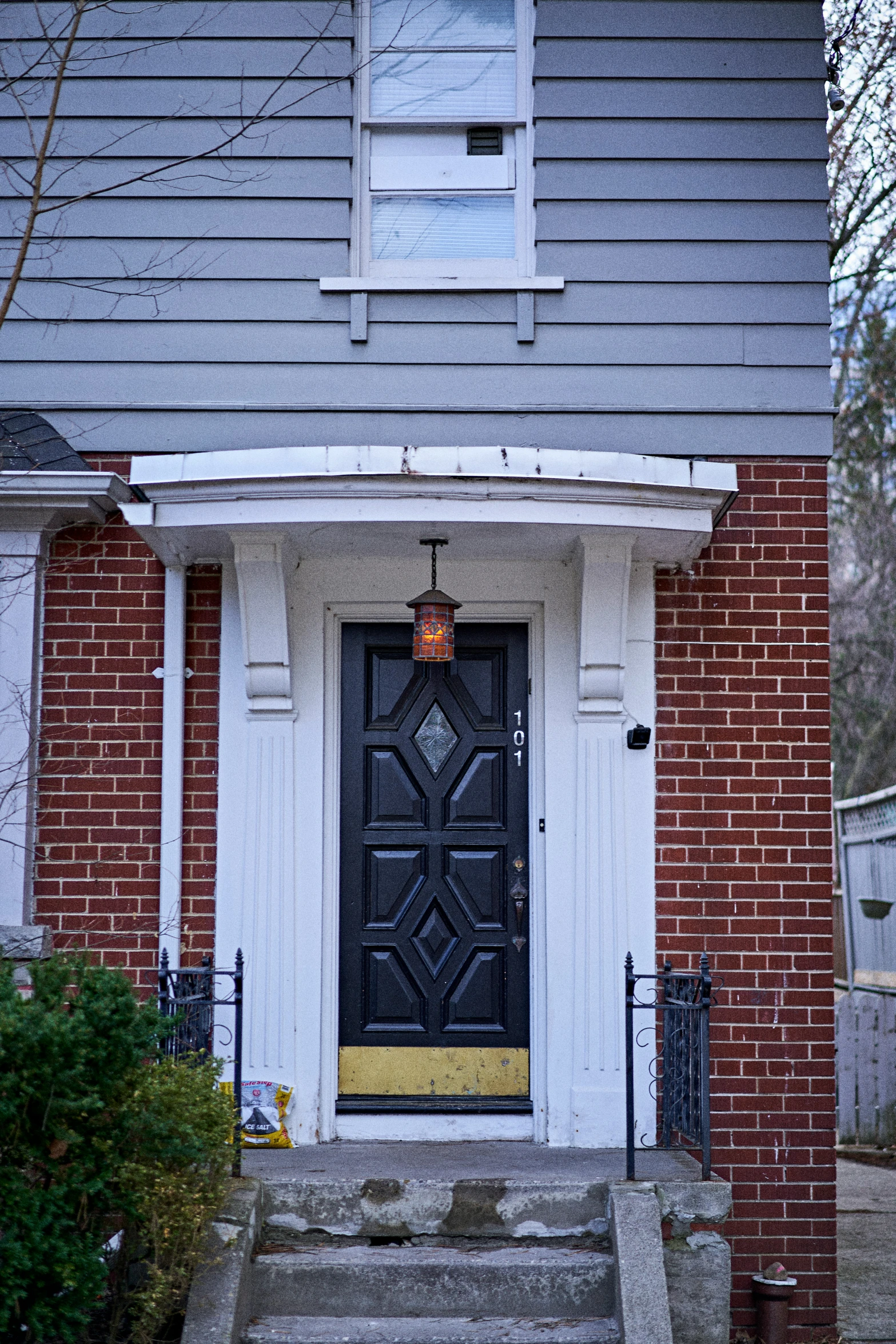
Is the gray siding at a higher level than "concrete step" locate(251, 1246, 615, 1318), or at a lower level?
higher

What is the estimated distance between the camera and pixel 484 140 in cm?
657

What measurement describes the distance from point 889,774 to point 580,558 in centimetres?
1449

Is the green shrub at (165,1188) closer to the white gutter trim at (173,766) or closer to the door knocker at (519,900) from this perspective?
the white gutter trim at (173,766)

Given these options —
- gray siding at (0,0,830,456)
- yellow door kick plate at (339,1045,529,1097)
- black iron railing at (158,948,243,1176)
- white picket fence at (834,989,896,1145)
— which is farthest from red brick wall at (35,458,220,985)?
white picket fence at (834,989,896,1145)

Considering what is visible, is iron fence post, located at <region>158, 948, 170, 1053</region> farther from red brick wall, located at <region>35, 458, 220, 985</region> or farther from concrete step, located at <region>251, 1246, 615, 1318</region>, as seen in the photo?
concrete step, located at <region>251, 1246, 615, 1318</region>

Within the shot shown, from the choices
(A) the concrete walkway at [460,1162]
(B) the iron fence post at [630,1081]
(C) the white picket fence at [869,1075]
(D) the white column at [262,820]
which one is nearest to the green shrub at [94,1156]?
(A) the concrete walkway at [460,1162]

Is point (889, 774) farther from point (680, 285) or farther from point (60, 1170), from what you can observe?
point (60, 1170)

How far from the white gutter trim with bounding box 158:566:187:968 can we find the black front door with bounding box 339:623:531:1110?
0.76 m

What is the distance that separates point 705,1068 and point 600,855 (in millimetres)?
1164

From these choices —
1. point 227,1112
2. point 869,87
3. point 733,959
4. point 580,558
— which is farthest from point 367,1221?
point 869,87

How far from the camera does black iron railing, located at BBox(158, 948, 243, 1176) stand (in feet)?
17.0

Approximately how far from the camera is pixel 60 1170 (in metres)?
4.32

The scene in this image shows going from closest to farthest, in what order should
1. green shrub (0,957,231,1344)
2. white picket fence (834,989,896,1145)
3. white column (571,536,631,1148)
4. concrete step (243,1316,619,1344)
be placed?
green shrub (0,957,231,1344)
concrete step (243,1316,619,1344)
white column (571,536,631,1148)
white picket fence (834,989,896,1145)

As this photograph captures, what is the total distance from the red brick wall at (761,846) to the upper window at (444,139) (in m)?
1.73
